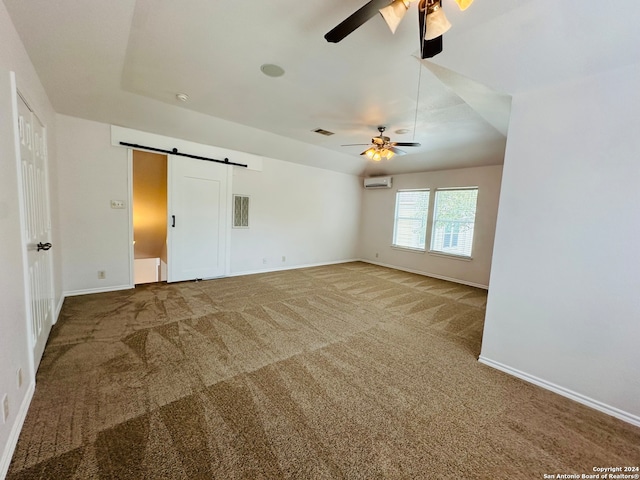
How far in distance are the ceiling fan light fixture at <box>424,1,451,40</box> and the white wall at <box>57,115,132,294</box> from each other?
4415 mm

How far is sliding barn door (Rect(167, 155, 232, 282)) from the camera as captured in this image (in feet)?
14.5

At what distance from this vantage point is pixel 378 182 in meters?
7.02

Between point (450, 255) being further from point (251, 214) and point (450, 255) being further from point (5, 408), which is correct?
point (5, 408)

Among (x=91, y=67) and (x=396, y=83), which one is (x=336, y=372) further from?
(x=91, y=67)

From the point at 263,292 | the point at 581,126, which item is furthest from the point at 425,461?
the point at 263,292

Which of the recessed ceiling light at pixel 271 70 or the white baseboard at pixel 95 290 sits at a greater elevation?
the recessed ceiling light at pixel 271 70

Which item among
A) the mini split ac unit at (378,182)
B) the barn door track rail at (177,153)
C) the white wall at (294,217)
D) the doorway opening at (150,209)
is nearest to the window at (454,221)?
the mini split ac unit at (378,182)

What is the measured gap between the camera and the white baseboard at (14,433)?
1.25m

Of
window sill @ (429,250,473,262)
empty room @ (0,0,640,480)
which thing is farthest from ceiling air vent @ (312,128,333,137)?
window sill @ (429,250,473,262)

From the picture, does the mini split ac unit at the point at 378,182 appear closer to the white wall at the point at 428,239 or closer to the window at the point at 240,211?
the white wall at the point at 428,239

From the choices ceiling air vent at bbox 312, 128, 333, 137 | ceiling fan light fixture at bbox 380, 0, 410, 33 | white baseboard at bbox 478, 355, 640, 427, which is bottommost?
white baseboard at bbox 478, 355, 640, 427

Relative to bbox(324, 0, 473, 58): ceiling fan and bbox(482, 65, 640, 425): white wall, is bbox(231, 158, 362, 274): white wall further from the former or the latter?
bbox(482, 65, 640, 425): white wall

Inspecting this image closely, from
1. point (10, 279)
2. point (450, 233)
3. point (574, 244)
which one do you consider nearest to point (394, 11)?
point (574, 244)

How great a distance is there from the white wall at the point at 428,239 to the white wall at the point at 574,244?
3.29m
